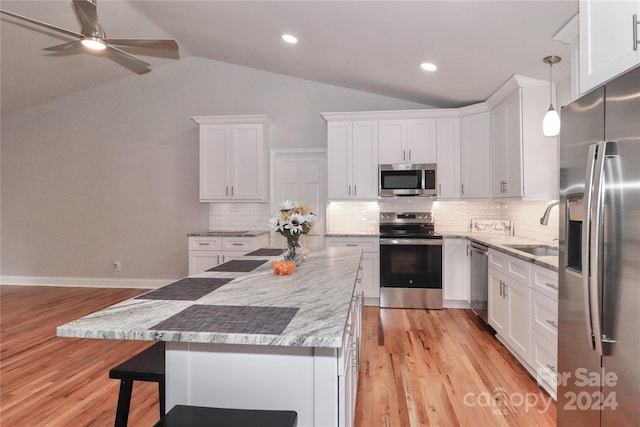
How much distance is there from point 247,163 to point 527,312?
3.75 m

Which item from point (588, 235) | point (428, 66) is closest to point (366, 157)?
point (428, 66)

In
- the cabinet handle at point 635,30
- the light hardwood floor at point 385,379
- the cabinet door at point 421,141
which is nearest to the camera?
the cabinet handle at point 635,30

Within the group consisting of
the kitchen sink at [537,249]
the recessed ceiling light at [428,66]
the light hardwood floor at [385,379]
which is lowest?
the light hardwood floor at [385,379]

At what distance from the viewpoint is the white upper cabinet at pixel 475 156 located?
4.38 metres

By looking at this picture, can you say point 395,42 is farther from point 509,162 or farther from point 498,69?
point 509,162

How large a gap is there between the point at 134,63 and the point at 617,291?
3.82 metres

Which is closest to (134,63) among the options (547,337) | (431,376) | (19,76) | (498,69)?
(19,76)

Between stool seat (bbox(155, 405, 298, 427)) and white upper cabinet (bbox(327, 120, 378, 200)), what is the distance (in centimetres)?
373

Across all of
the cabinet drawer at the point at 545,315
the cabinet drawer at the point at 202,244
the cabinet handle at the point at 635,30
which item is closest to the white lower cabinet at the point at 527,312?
the cabinet drawer at the point at 545,315

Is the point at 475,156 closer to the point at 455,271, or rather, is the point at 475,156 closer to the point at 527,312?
the point at 455,271

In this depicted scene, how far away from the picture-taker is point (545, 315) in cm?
240

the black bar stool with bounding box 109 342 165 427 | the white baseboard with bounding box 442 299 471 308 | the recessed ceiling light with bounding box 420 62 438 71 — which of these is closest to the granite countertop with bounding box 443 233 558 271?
the white baseboard with bounding box 442 299 471 308

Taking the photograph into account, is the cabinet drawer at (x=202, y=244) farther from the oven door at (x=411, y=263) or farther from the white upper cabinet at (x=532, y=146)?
the white upper cabinet at (x=532, y=146)

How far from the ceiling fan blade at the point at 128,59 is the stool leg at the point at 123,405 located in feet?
8.49
